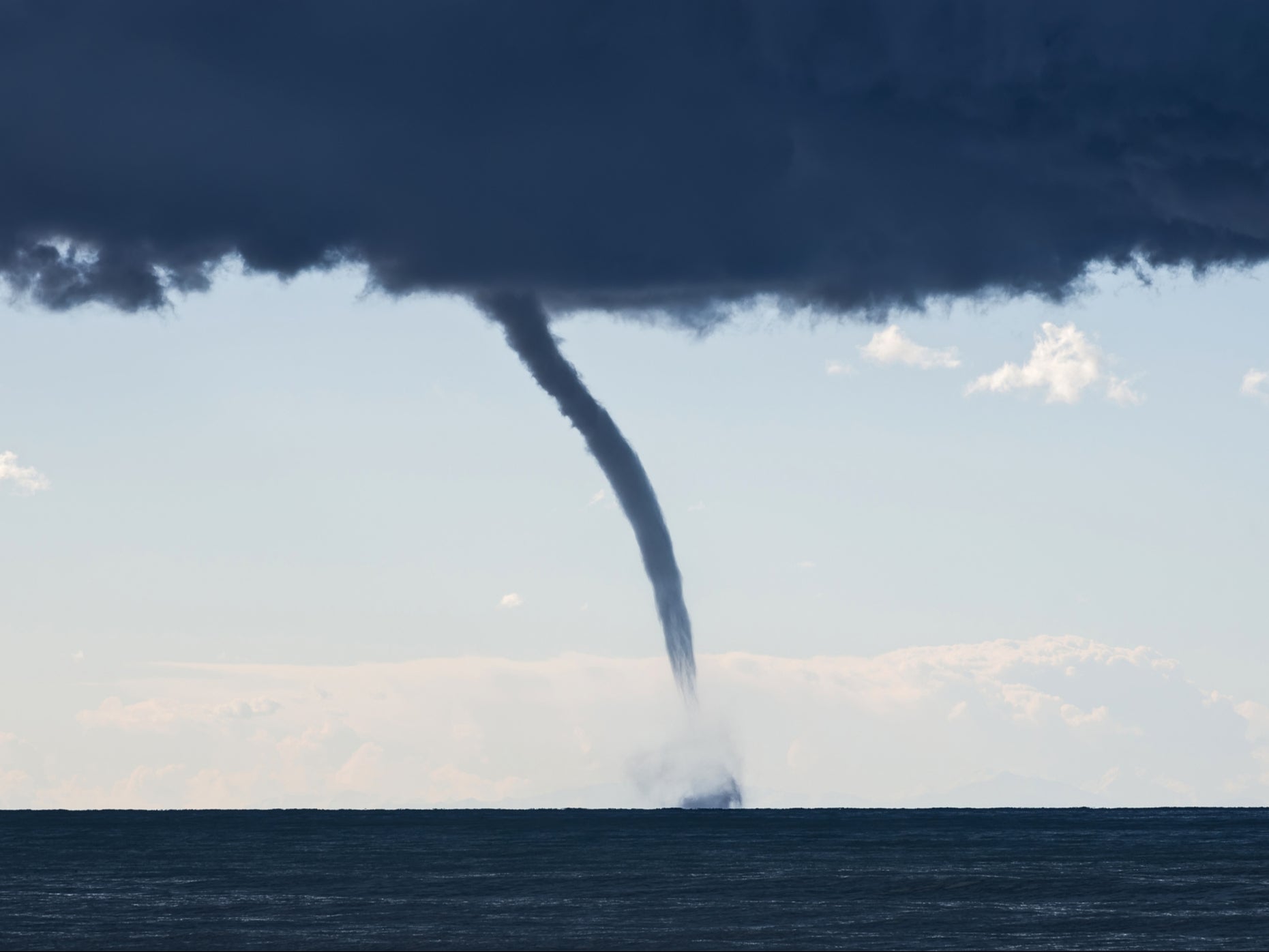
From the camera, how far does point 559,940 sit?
3273 inches

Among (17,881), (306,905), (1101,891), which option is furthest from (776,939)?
(17,881)

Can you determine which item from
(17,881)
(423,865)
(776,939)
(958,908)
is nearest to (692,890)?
(958,908)

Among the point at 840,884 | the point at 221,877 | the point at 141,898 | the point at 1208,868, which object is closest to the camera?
the point at 141,898

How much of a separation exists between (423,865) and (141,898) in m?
47.7

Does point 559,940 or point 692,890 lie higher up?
point 692,890

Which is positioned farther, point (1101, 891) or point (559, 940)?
point (1101, 891)

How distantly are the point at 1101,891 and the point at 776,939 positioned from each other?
44776 mm

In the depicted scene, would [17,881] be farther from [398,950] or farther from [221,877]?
[398,950]

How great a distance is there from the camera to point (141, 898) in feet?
367

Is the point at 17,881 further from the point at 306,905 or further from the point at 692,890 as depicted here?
the point at 692,890

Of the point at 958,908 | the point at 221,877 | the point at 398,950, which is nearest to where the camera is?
the point at 398,950

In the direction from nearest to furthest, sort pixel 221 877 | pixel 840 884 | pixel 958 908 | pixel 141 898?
pixel 958 908 → pixel 141 898 → pixel 840 884 → pixel 221 877

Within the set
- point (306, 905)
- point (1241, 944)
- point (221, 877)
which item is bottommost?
point (1241, 944)

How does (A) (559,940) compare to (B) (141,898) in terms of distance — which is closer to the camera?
(A) (559,940)
